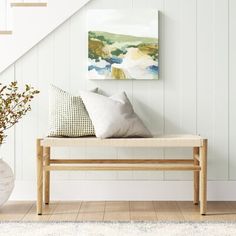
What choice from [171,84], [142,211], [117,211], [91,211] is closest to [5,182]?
[91,211]

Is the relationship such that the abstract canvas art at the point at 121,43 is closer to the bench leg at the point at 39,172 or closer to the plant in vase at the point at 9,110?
the plant in vase at the point at 9,110

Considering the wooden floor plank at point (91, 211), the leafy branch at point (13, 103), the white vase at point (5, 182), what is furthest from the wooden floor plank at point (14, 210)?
the leafy branch at point (13, 103)

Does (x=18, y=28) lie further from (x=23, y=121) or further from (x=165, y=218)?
(x=165, y=218)

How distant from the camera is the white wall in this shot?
4.40 metres

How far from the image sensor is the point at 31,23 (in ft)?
14.4

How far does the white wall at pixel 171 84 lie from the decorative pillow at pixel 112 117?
0.32 metres

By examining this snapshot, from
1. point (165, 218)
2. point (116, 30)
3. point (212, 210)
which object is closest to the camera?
point (165, 218)

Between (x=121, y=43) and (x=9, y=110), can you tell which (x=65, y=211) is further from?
(x=121, y=43)

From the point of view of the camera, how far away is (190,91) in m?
4.41

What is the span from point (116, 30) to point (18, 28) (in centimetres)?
78

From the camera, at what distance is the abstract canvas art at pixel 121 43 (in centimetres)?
436

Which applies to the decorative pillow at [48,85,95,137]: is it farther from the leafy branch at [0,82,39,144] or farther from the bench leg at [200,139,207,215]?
the bench leg at [200,139,207,215]

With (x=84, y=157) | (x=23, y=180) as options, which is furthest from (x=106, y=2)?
(x=23, y=180)

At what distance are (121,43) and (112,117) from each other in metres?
0.72
